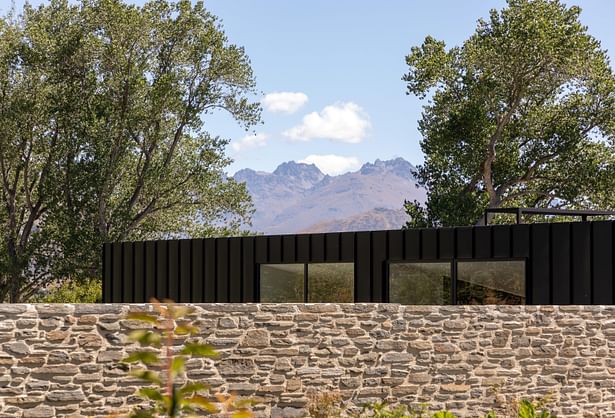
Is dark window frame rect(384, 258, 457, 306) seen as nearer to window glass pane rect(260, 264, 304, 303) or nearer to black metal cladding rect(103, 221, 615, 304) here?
black metal cladding rect(103, 221, 615, 304)

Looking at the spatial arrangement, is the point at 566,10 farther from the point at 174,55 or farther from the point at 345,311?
the point at 345,311

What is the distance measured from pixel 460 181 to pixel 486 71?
3954 mm

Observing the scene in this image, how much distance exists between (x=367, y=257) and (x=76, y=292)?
42.2 ft

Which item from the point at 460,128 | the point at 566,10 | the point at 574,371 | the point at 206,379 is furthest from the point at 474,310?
the point at 566,10

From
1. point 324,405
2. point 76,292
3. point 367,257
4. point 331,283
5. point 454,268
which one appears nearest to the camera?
point 324,405

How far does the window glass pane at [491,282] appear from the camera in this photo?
41.8ft

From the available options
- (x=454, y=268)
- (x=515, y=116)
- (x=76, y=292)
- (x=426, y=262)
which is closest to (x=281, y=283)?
(x=426, y=262)

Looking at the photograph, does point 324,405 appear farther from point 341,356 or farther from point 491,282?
point 491,282

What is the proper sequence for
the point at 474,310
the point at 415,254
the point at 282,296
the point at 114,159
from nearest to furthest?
the point at 474,310 → the point at 415,254 → the point at 282,296 → the point at 114,159

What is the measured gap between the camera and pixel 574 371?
37.7 feet

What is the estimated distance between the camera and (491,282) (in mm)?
12945

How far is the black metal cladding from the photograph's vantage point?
12.3m

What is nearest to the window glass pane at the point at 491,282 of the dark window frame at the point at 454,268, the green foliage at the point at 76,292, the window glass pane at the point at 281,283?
the dark window frame at the point at 454,268

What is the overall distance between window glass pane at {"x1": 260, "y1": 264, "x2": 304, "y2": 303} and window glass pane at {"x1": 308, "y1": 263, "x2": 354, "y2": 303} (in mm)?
241
